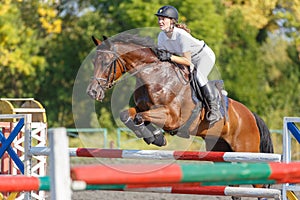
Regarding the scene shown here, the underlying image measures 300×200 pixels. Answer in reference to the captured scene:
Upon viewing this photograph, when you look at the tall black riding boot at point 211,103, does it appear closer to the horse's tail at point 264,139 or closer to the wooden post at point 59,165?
the horse's tail at point 264,139

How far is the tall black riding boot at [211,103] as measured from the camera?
22.5 ft

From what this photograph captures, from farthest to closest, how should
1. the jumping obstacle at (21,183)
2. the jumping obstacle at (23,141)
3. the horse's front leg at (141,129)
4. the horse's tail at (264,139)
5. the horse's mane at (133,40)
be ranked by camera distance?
the horse's tail at (264,139) < the horse's mane at (133,40) < the horse's front leg at (141,129) < the jumping obstacle at (23,141) < the jumping obstacle at (21,183)

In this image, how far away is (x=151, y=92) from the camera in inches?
261

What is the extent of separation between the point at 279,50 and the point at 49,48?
8.31 metres

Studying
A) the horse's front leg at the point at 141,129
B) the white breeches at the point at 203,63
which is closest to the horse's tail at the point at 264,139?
the white breeches at the point at 203,63

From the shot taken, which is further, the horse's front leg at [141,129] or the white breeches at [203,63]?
the white breeches at [203,63]

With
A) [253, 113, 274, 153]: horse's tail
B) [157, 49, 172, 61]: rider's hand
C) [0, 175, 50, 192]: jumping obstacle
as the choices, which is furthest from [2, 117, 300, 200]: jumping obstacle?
[253, 113, 274, 153]: horse's tail

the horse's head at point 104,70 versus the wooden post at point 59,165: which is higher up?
the horse's head at point 104,70

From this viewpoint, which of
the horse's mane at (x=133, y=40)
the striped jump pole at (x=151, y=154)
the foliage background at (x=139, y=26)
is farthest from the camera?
the foliage background at (x=139, y=26)

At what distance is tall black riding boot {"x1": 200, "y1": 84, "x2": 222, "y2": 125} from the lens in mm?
6871

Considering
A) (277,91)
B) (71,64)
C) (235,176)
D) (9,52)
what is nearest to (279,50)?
(277,91)

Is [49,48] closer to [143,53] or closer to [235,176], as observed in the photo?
[143,53]

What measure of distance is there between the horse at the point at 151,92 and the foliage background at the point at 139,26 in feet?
43.6

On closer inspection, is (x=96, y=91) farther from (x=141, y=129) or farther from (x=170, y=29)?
(x=170, y=29)
